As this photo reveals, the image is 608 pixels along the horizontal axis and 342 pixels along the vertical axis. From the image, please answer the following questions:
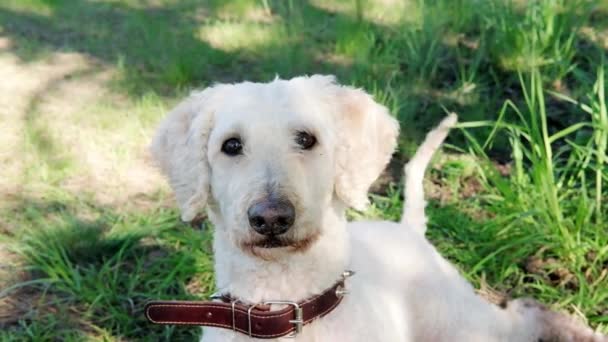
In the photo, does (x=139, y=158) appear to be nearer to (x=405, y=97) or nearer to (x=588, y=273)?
(x=405, y=97)

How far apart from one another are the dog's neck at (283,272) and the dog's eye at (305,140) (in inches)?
7.8

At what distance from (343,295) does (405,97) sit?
2437 mm

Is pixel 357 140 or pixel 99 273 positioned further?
pixel 99 273

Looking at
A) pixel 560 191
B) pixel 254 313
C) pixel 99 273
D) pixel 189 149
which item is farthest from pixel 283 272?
pixel 560 191

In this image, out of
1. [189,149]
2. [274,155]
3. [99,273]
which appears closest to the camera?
[274,155]

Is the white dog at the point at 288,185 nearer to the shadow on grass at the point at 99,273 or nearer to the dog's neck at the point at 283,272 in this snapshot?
the dog's neck at the point at 283,272

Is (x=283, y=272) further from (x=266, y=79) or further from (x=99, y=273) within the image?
(x=266, y=79)

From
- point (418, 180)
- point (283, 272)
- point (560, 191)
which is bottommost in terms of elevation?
point (560, 191)

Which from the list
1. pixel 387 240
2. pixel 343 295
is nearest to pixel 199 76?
pixel 387 240

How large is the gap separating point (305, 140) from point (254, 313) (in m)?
0.49

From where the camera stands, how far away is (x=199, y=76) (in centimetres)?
483

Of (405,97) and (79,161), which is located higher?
(405,97)

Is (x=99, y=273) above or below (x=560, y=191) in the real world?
below

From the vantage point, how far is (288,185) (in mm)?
1647
